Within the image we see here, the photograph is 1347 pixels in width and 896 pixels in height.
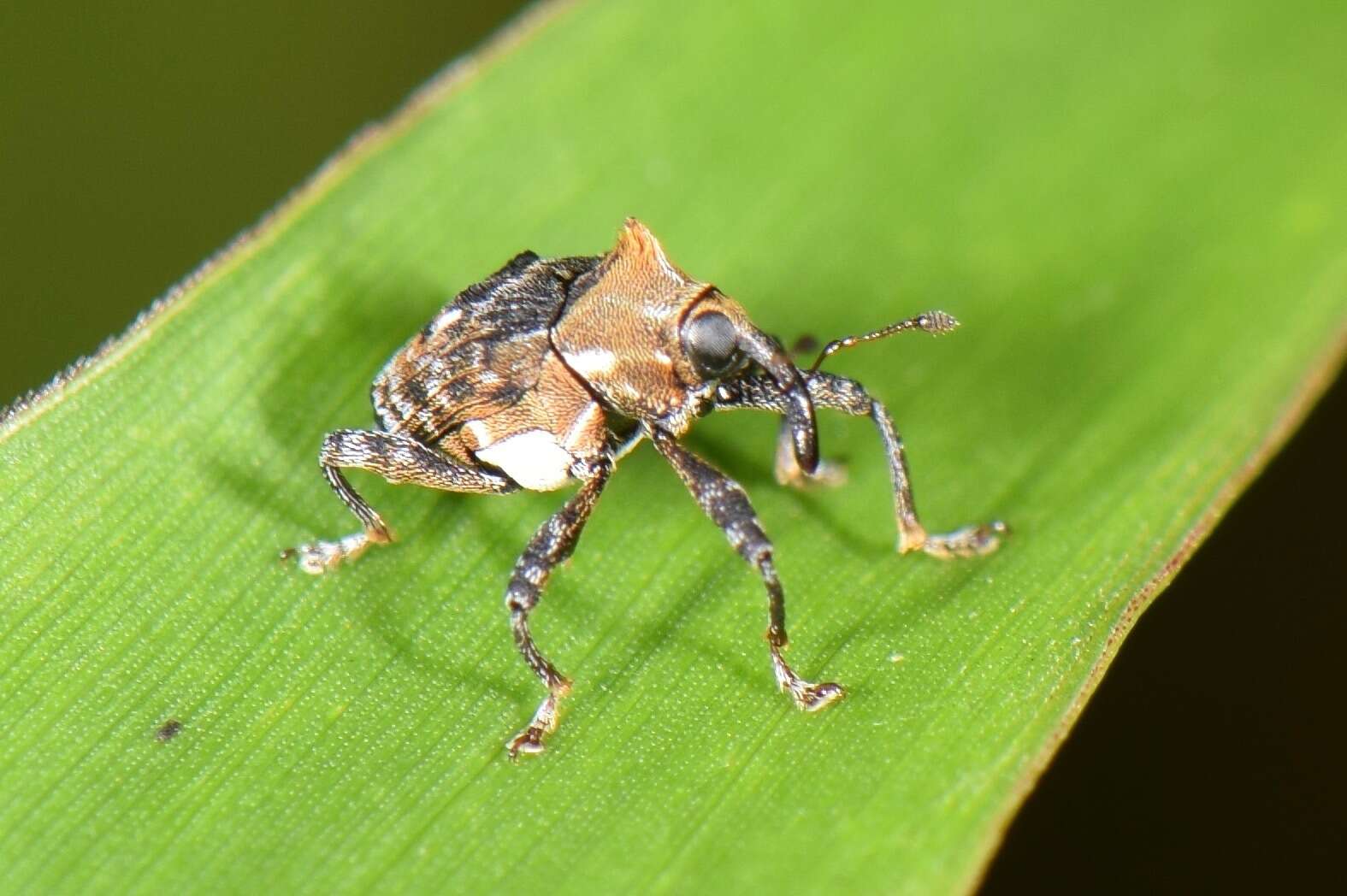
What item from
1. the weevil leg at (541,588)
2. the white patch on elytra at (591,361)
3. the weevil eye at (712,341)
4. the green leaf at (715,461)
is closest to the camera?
the green leaf at (715,461)

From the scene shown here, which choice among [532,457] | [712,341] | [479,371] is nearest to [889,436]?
[712,341]

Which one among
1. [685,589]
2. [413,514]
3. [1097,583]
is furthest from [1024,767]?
[413,514]

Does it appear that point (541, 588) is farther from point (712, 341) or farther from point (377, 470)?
point (712, 341)

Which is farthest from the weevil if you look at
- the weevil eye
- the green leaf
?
the green leaf

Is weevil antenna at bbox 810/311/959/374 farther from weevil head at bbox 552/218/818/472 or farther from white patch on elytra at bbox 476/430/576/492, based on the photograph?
white patch on elytra at bbox 476/430/576/492

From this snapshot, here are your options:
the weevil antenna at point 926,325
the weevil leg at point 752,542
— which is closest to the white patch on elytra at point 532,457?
the weevil leg at point 752,542

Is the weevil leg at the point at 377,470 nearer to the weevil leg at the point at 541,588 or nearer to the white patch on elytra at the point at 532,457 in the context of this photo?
the white patch on elytra at the point at 532,457
